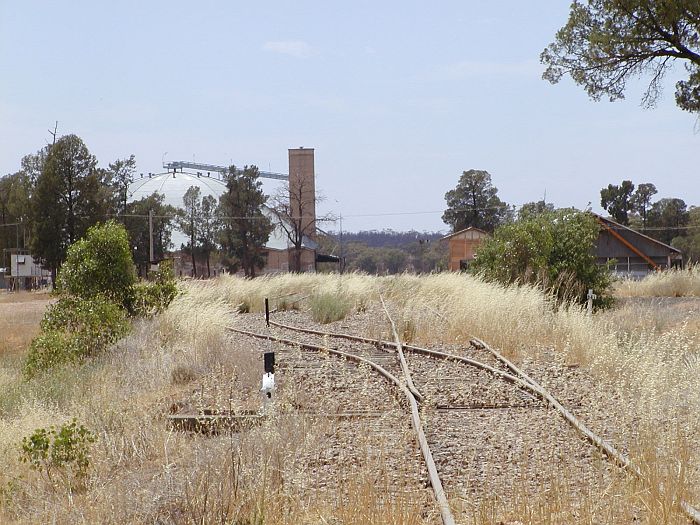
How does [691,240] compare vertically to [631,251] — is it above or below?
above

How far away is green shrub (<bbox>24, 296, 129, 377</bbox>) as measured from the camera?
49.9ft

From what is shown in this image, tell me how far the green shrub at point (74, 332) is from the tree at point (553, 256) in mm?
12751

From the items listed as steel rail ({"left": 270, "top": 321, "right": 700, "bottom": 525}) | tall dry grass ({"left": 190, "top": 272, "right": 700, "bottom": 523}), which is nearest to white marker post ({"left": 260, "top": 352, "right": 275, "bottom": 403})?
steel rail ({"left": 270, "top": 321, "right": 700, "bottom": 525})

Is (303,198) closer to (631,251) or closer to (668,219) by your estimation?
(631,251)

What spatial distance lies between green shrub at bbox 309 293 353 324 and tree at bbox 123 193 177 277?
140 feet

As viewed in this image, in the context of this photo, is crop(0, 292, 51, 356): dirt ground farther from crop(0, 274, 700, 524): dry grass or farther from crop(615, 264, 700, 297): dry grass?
crop(615, 264, 700, 297): dry grass

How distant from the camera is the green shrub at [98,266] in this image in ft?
62.0

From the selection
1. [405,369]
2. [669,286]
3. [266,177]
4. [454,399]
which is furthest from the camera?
[266,177]

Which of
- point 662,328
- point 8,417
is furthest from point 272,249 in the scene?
point 8,417

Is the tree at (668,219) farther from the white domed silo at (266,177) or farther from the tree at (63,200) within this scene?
the tree at (63,200)

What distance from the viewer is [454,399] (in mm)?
10555

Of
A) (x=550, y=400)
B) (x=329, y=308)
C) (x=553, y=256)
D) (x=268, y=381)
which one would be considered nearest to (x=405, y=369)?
(x=550, y=400)

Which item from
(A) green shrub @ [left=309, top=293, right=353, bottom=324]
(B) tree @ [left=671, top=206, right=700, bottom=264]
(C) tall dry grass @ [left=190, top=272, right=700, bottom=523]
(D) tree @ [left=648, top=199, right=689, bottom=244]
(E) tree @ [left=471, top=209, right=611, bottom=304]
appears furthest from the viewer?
(D) tree @ [left=648, top=199, right=689, bottom=244]

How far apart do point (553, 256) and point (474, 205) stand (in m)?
62.6
